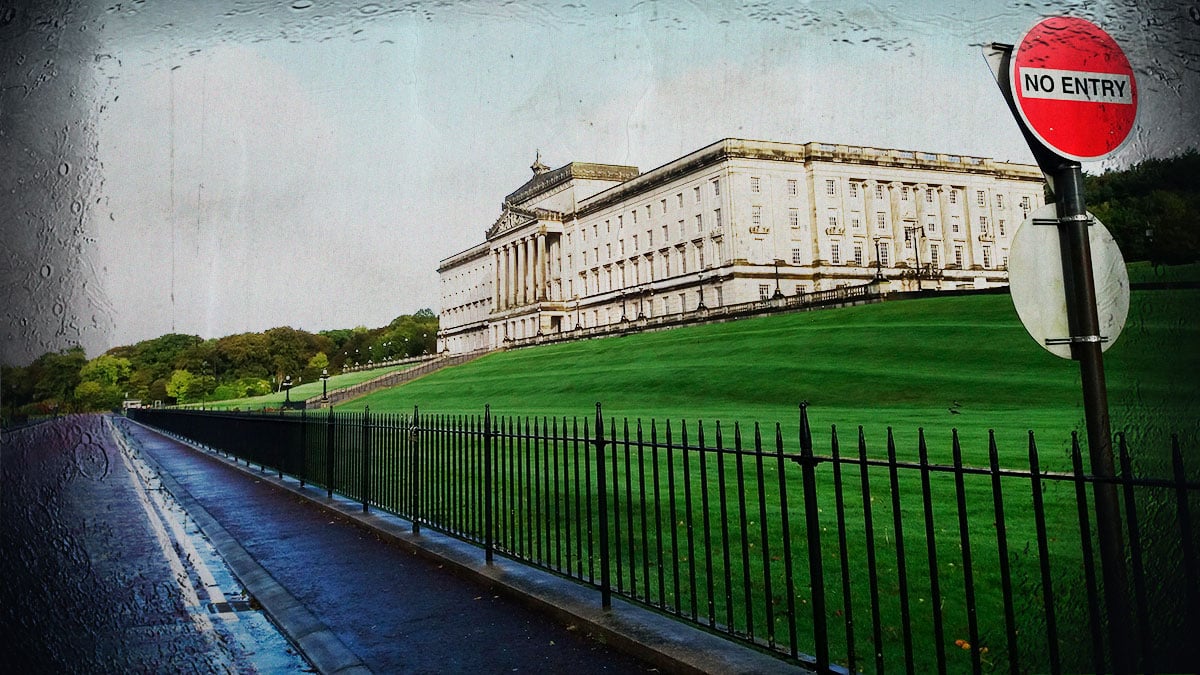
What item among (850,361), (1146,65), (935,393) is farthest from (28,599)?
(850,361)

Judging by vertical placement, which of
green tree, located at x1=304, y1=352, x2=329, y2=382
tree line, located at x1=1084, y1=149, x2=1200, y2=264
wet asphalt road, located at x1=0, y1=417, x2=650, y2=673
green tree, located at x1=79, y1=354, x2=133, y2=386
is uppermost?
green tree, located at x1=304, y1=352, x2=329, y2=382

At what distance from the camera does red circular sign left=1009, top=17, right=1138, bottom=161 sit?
2.99m

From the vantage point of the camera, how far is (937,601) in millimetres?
3428

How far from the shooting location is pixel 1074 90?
9.97ft

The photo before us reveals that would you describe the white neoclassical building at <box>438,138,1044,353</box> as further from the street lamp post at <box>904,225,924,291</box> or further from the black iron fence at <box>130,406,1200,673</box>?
the black iron fence at <box>130,406,1200,673</box>

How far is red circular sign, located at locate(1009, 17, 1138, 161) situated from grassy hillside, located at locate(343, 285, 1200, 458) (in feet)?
2.19

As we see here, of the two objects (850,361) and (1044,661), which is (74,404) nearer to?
(1044,661)

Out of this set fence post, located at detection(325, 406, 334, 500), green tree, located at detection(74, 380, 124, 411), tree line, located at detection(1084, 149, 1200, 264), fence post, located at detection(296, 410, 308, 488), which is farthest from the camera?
fence post, located at detection(296, 410, 308, 488)

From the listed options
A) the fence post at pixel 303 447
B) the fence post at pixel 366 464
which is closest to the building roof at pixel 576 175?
the fence post at pixel 303 447

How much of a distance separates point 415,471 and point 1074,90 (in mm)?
7760

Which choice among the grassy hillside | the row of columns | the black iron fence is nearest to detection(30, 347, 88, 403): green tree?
the black iron fence

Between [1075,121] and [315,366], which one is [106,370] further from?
[315,366]

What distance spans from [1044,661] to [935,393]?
18.5m

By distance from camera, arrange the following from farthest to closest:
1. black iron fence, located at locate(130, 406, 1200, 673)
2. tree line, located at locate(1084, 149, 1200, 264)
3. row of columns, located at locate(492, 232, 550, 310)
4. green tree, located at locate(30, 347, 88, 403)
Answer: row of columns, located at locate(492, 232, 550, 310), green tree, located at locate(30, 347, 88, 403), tree line, located at locate(1084, 149, 1200, 264), black iron fence, located at locate(130, 406, 1200, 673)
